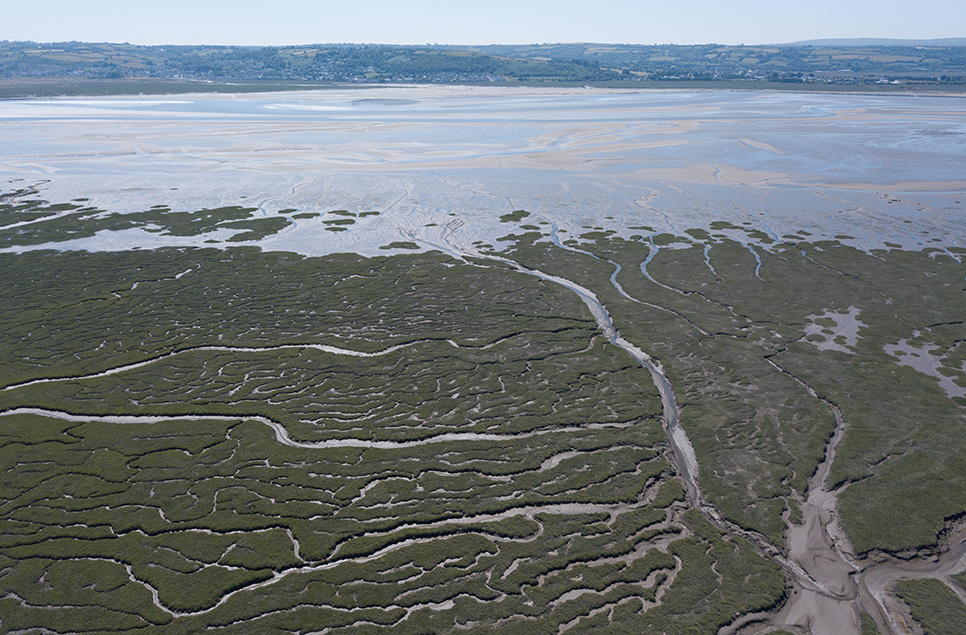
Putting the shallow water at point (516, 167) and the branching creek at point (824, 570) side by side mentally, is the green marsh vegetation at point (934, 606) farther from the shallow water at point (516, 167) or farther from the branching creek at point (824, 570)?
the shallow water at point (516, 167)

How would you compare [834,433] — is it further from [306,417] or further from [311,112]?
→ [311,112]

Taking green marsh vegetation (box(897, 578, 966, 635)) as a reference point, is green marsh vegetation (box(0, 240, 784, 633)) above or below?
above

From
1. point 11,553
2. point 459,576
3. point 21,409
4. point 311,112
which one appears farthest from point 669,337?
point 311,112

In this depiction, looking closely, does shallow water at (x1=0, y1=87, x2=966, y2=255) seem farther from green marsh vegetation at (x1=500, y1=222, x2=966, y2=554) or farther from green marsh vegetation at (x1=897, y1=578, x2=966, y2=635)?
green marsh vegetation at (x1=897, y1=578, x2=966, y2=635)

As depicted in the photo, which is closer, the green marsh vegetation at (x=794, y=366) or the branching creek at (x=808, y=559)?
the branching creek at (x=808, y=559)

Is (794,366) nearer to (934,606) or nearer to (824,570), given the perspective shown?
(824,570)

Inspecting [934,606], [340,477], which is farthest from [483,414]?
[934,606]

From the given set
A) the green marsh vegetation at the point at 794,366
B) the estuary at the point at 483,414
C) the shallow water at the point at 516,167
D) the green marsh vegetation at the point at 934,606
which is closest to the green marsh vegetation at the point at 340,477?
the estuary at the point at 483,414

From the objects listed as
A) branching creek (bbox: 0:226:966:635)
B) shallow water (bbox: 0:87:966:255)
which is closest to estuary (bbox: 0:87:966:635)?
branching creek (bbox: 0:226:966:635)

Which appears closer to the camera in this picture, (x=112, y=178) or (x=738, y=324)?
(x=738, y=324)
